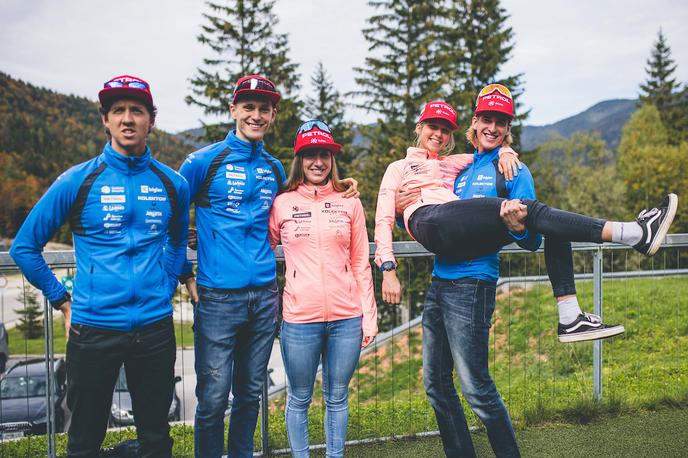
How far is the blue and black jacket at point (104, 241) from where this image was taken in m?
2.29

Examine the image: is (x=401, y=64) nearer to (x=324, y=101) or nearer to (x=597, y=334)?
(x=324, y=101)

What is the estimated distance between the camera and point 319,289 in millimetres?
2850

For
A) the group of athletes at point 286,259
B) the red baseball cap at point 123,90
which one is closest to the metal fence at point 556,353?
the group of athletes at point 286,259

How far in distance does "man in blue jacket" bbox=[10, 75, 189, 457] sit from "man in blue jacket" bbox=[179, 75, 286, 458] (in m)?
0.32

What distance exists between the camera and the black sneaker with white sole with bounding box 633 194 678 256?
263 centimetres

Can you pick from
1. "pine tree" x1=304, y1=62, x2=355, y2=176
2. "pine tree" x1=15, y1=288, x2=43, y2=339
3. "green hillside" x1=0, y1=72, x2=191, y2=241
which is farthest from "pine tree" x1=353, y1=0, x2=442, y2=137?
"green hillside" x1=0, y1=72, x2=191, y2=241

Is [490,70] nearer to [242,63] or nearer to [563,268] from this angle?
[242,63]

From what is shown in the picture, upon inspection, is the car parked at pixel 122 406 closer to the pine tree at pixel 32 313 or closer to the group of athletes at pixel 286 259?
the pine tree at pixel 32 313

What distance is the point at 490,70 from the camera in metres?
25.9

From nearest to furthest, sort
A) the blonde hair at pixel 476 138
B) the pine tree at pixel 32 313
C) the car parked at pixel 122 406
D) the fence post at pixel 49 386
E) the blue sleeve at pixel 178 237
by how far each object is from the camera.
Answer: the blue sleeve at pixel 178 237 < the blonde hair at pixel 476 138 < the fence post at pixel 49 386 < the pine tree at pixel 32 313 < the car parked at pixel 122 406

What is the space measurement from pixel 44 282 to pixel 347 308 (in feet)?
4.84

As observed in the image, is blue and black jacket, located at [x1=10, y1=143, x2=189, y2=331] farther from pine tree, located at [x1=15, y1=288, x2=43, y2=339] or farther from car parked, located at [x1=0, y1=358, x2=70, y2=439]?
car parked, located at [x1=0, y1=358, x2=70, y2=439]

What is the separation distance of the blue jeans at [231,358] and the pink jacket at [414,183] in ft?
2.29

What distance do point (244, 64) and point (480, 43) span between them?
38.4 ft
